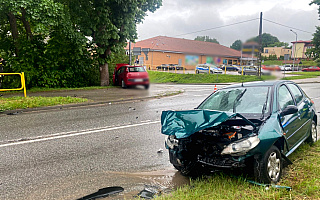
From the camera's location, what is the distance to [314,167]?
4.20 metres

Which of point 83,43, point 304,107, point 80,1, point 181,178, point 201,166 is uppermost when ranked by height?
point 80,1

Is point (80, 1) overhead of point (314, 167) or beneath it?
overhead

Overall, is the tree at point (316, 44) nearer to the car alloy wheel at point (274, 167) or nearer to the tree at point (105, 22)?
the tree at point (105, 22)

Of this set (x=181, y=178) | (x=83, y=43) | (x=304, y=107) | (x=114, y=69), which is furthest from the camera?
(x=114, y=69)

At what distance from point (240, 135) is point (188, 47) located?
1449 cm

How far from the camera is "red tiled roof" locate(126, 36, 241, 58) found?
479 inches

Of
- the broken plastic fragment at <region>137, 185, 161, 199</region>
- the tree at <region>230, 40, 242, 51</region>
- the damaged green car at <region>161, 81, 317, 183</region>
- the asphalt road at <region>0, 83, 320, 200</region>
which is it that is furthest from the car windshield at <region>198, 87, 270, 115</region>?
the tree at <region>230, 40, 242, 51</region>

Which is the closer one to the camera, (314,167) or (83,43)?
(314,167)

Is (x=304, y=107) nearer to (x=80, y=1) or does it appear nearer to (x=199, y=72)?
(x=80, y=1)

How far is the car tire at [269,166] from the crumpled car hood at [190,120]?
47cm

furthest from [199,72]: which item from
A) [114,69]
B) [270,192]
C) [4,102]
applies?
[270,192]

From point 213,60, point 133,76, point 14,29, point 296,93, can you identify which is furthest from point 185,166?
point 14,29

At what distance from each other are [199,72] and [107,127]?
1146 inches

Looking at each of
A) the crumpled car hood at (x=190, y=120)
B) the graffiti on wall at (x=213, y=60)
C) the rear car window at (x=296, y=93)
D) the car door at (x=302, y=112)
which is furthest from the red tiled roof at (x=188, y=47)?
the crumpled car hood at (x=190, y=120)
